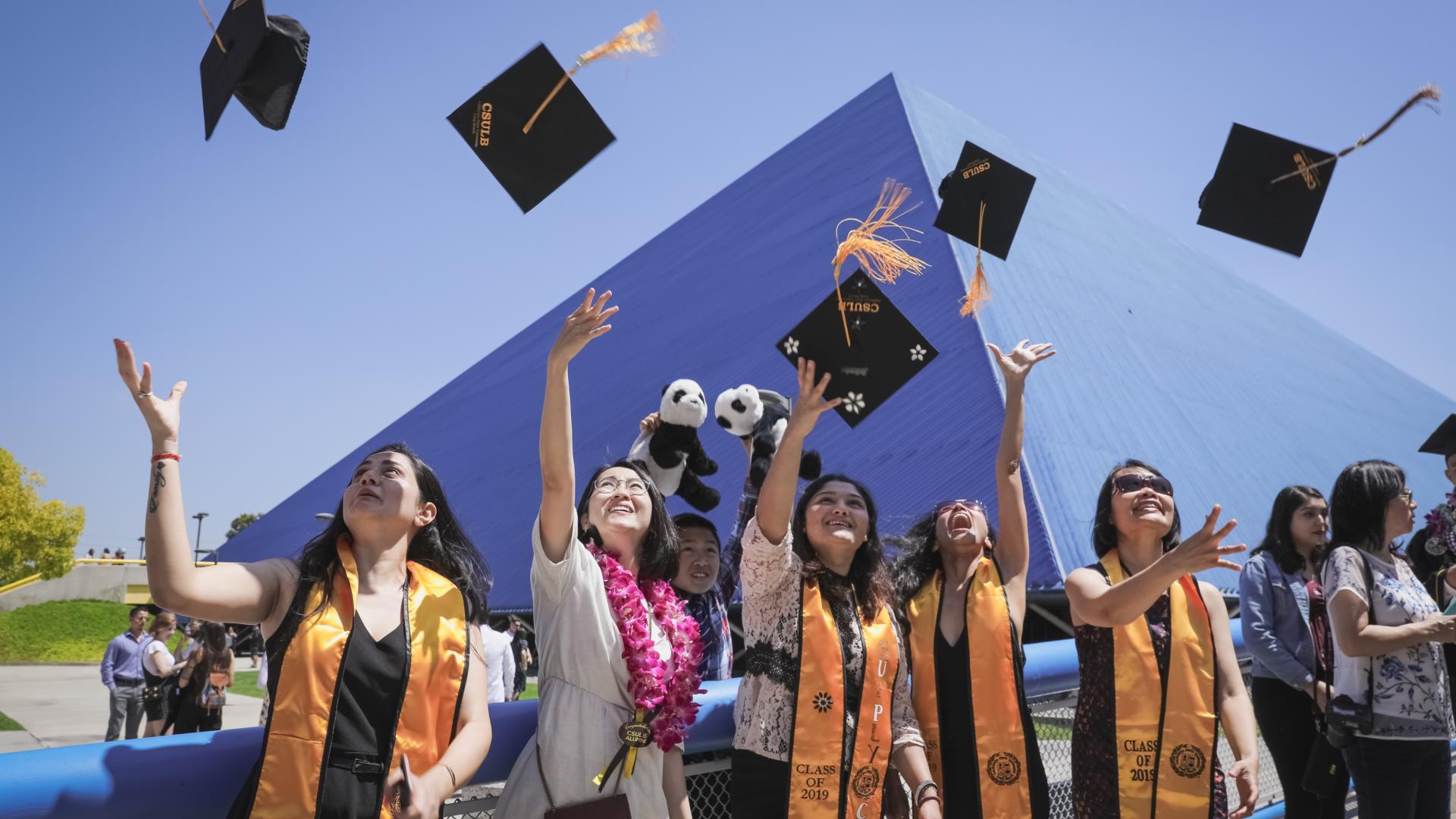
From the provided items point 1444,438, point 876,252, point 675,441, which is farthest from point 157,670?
point 1444,438

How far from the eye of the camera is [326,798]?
1919 mm

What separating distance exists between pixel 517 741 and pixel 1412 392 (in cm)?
2873

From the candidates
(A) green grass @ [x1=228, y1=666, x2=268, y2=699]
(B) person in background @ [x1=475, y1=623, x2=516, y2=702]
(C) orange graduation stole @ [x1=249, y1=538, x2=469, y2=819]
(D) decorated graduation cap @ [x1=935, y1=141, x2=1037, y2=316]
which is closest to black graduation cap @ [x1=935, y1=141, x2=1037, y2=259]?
(D) decorated graduation cap @ [x1=935, y1=141, x2=1037, y2=316]

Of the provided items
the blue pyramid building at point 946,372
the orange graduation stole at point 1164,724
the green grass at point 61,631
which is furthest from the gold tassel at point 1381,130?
the green grass at point 61,631

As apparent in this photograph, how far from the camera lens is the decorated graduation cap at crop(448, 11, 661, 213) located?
337cm

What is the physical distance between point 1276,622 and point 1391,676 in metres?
0.70

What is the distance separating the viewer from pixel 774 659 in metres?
2.71

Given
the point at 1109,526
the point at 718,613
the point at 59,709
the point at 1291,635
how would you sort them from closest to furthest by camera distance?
1. the point at 1109,526
2. the point at 718,613
3. the point at 1291,635
4. the point at 59,709

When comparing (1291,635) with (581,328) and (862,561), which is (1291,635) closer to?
(862,561)

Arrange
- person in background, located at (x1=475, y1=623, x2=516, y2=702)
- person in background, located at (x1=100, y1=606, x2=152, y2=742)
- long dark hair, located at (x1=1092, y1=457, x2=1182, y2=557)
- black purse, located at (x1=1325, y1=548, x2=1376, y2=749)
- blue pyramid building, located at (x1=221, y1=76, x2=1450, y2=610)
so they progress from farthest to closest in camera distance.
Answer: blue pyramid building, located at (x1=221, y1=76, x2=1450, y2=610)
person in background, located at (x1=100, y1=606, x2=152, y2=742)
person in background, located at (x1=475, y1=623, x2=516, y2=702)
black purse, located at (x1=1325, y1=548, x2=1376, y2=749)
long dark hair, located at (x1=1092, y1=457, x2=1182, y2=557)

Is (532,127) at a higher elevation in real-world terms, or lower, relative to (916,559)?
higher

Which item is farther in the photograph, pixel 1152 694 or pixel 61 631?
pixel 61 631

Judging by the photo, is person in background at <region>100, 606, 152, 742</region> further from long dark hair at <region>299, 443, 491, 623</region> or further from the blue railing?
the blue railing

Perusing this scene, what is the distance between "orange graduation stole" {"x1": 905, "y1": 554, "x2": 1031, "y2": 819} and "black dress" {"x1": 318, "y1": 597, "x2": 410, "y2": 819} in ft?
4.81
